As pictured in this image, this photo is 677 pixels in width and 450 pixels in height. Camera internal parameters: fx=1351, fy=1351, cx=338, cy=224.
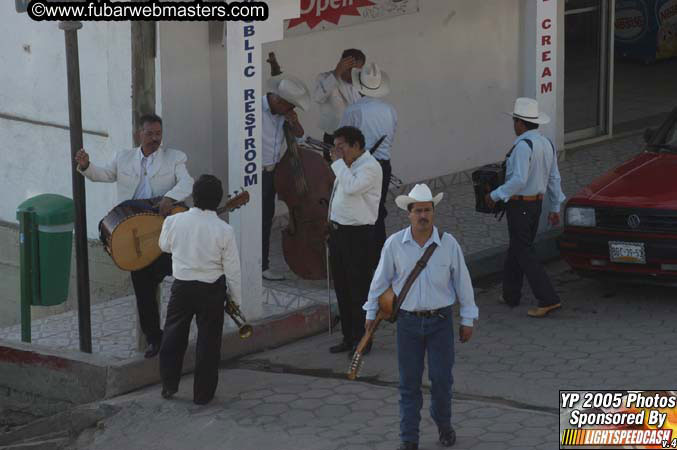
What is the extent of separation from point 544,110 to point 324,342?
3689mm

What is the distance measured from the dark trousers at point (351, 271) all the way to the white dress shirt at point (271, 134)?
167 cm

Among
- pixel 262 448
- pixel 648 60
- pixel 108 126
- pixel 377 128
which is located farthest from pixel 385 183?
pixel 648 60

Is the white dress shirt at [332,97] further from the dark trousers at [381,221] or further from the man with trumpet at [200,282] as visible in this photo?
the man with trumpet at [200,282]

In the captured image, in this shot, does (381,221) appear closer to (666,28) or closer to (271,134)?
(271,134)

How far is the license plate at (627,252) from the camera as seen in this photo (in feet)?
36.0

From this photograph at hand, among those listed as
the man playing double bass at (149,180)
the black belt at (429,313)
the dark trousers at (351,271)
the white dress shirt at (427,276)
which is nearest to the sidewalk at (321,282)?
the man playing double bass at (149,180)

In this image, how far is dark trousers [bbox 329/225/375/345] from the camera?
10.1 m

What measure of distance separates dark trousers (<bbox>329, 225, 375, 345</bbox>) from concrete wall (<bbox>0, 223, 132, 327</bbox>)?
332cm

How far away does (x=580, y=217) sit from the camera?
1140 centimetres

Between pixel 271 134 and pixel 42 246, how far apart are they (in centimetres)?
235

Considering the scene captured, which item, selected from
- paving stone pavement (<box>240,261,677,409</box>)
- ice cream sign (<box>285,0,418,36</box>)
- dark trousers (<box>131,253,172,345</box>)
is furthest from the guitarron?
ice cream sign (<box>285,0,418,36</box>)

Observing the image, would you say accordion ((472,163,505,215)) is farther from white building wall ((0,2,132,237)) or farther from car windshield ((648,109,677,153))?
white building wall ((0,2,132,237))

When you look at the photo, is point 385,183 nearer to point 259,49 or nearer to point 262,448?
point 259,49

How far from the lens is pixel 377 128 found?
11727 mm
